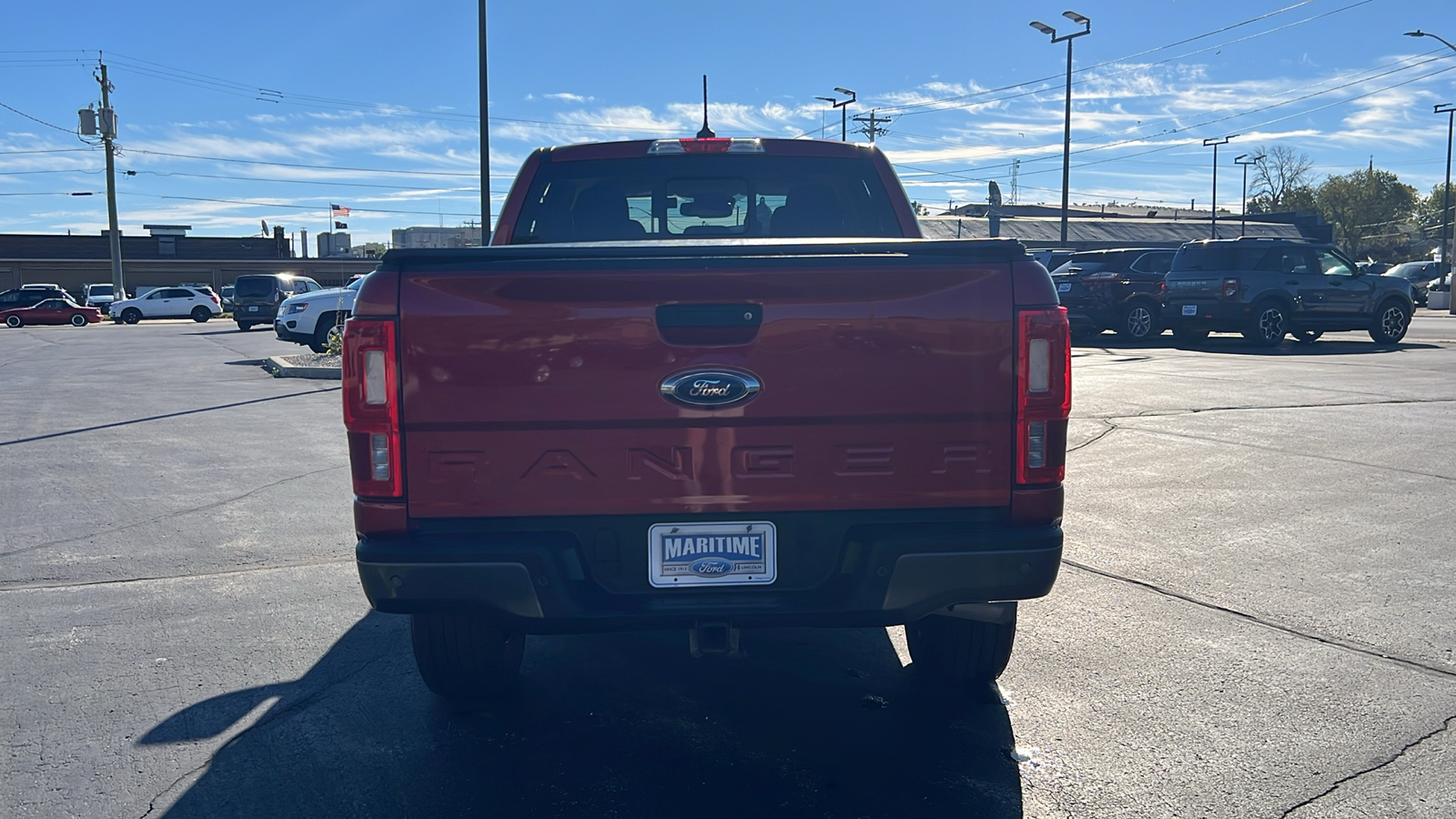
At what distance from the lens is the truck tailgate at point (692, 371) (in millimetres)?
3146

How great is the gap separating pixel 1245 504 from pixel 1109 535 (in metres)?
1.33

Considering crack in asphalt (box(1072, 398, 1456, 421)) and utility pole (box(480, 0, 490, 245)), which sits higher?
utility pole (box(480, 0, 490, 245))

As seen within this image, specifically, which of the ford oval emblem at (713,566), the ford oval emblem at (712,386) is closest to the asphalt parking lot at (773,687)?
the ford oval emblem at (713,566)

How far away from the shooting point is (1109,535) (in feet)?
21.3

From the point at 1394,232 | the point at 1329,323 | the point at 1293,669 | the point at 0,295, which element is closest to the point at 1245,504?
the point at 1293,669

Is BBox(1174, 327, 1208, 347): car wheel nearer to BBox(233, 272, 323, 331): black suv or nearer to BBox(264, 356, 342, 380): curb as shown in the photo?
BBox(264, 356, 342, 380): curb

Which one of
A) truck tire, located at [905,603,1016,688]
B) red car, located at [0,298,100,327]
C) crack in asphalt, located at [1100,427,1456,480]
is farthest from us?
red car, located at [0,298,100,327]

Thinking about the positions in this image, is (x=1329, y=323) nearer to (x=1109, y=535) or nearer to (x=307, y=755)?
(x=1109, y=535)

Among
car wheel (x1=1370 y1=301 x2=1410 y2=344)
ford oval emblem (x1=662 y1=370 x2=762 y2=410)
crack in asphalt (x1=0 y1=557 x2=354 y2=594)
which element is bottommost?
crack in asphalt (x1=0 y1=557 x2=354 y2=594)

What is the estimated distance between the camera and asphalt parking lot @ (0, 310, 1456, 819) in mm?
3371

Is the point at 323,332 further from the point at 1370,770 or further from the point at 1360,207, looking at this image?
the point at 1360,207

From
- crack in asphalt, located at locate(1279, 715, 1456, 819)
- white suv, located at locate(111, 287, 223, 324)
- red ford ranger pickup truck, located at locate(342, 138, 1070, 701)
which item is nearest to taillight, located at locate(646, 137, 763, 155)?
red ford ranger pickup truck, located at locate(342, 138, 1070, 701)

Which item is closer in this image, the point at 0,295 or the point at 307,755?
the point at 307,755

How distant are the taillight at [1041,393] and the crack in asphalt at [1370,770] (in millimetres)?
1128
